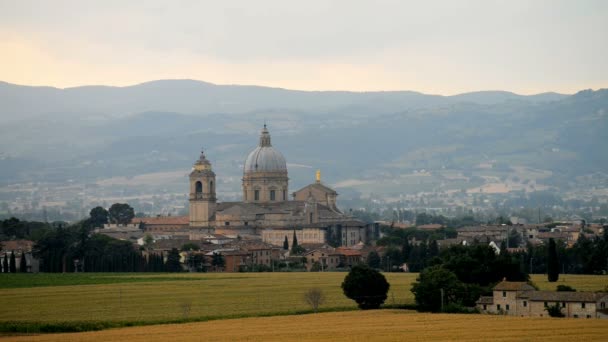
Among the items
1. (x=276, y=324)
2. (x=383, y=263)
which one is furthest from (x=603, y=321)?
(x=383, y=263)

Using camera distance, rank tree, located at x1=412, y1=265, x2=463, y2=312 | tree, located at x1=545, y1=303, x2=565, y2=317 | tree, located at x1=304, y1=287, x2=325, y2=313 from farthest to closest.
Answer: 1. tree, located at x1=304, y1=287, x2=325, y2=313
2. tree, located at x1=412, y1=265, x2=463, y2=312
3. tree, located at x1=545, y1=303, x2=565, y2=317

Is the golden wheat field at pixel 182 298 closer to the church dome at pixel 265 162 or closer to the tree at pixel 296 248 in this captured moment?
the tree at pixel 296 248

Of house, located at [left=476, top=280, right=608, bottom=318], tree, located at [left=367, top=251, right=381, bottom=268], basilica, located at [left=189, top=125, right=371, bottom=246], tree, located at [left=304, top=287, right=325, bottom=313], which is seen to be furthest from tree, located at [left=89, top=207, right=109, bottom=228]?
house, located at [left=476, top=280, right=608, bottom=318]

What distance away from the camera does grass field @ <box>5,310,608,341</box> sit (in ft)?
191

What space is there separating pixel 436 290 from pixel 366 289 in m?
4.77

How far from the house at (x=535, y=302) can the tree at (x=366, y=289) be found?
5.12 metres

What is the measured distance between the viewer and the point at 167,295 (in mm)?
87875

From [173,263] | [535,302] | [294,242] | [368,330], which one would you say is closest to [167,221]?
[294,242]

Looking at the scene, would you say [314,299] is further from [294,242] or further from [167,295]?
[294,242]

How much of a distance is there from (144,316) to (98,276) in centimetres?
3767

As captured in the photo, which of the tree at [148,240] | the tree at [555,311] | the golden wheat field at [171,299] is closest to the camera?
the tree at [555,311]

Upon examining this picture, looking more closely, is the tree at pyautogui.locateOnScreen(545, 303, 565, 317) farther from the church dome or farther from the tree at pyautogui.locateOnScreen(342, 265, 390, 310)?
the church dome

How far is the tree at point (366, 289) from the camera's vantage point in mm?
77812

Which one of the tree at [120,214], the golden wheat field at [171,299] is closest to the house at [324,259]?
the golden wheat field at [171,299]
